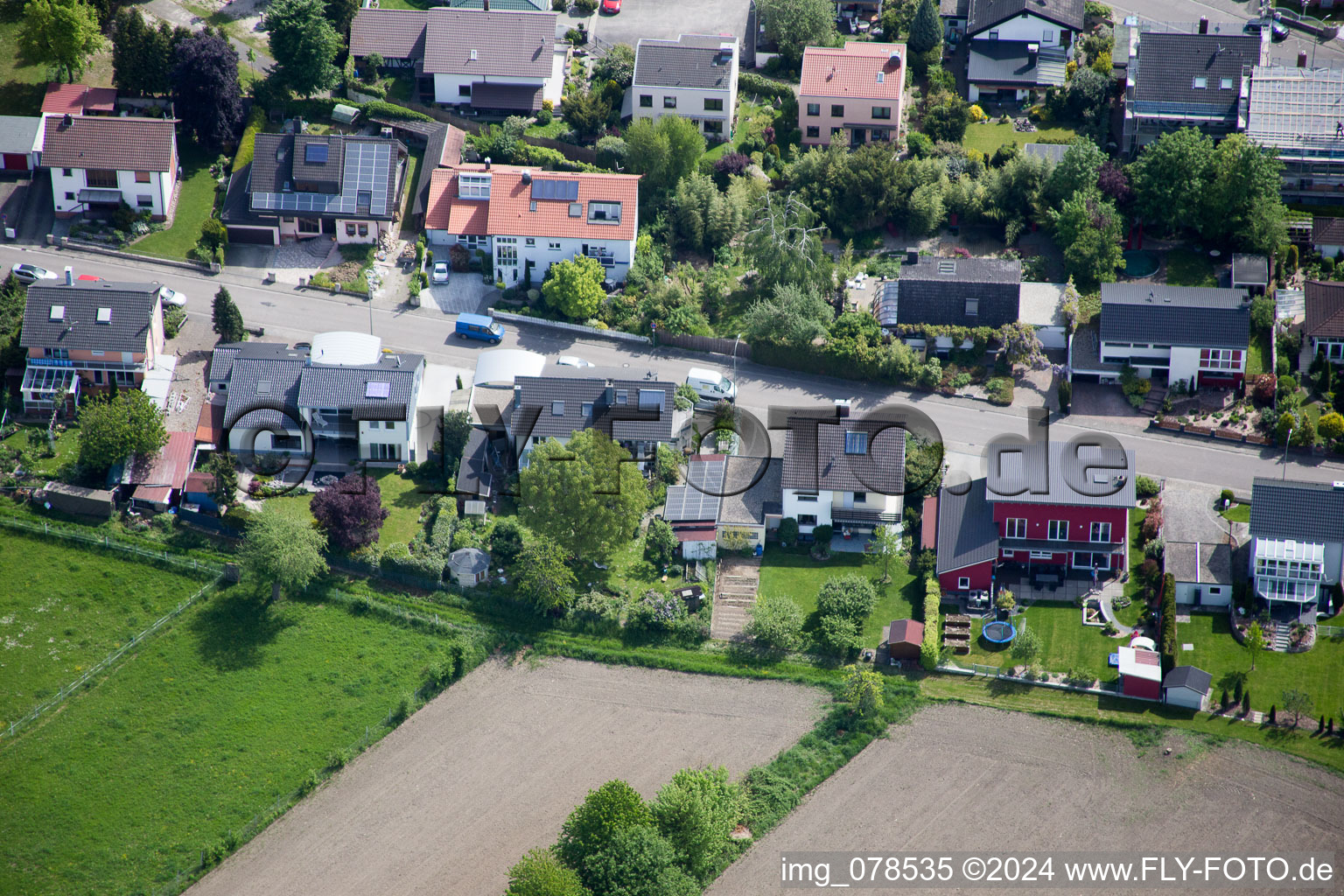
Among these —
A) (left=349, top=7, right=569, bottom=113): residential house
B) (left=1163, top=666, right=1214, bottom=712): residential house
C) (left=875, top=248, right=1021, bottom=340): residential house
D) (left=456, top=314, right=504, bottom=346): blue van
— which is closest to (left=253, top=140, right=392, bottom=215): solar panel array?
(left=349, top=7, right=569, bottom=113): residential house

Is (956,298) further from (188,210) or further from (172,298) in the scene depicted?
(188,210)

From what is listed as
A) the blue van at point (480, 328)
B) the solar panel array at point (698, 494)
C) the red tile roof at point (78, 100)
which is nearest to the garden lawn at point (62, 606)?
the blue van at point (480, 328)

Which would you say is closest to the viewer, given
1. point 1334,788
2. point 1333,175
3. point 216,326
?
point 1334,788

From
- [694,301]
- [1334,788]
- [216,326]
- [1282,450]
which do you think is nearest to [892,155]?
[694,301]

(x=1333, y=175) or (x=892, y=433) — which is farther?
(x=1333, y=175)

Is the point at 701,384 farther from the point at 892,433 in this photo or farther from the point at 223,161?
the point at 223,161
